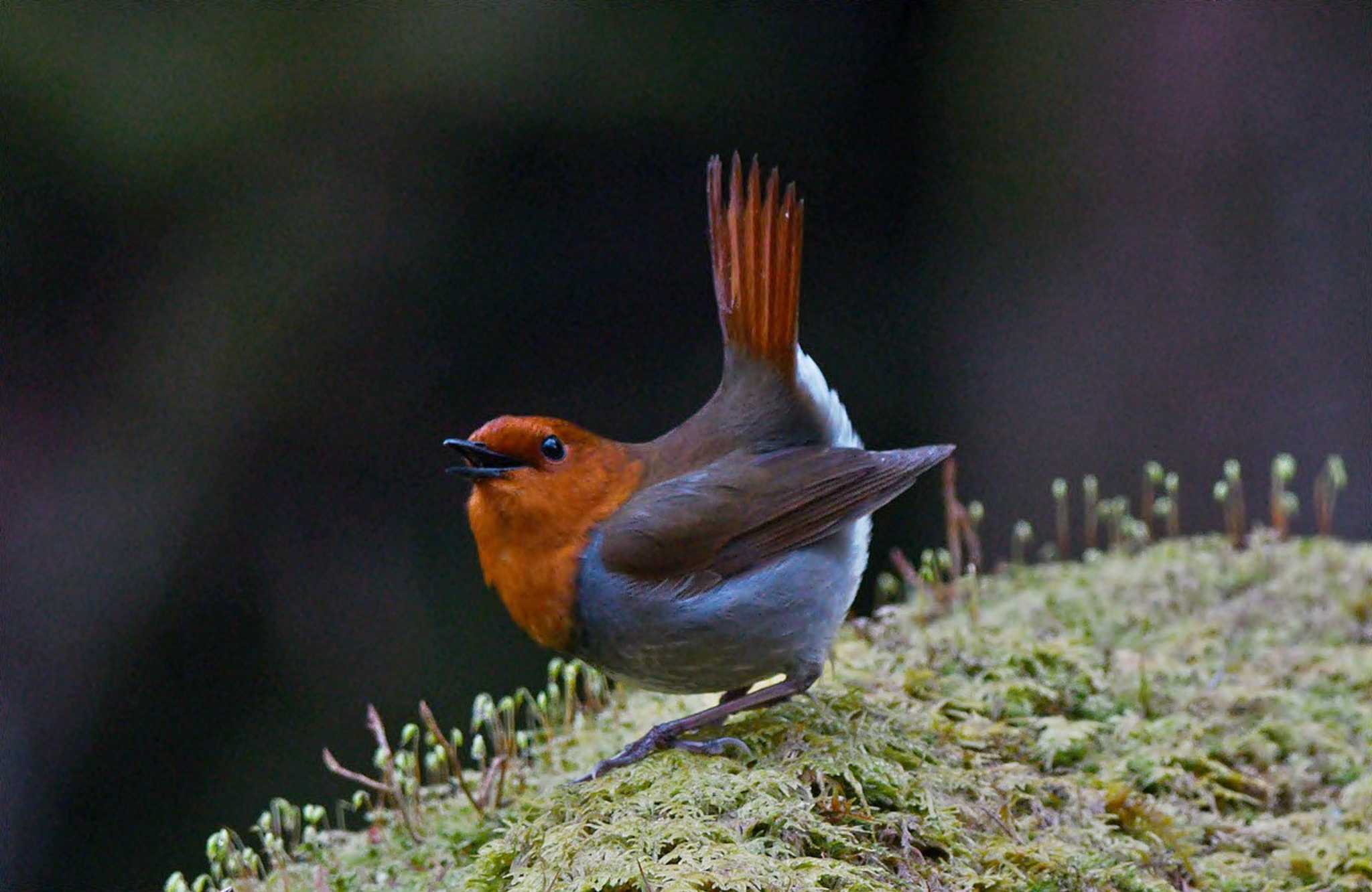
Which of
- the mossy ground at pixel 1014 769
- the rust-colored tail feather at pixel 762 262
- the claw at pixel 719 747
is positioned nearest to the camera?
the mossy ground at pixel 1014 769

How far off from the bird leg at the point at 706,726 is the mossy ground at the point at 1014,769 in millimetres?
35

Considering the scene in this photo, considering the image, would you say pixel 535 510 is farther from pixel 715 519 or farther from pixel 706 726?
pixel 706 726

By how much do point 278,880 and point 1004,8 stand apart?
6.40 metres

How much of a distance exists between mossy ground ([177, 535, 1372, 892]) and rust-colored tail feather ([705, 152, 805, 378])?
0.78 metres

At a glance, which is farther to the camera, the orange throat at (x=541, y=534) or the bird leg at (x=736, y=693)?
the bird leg at (x=736, y=693)

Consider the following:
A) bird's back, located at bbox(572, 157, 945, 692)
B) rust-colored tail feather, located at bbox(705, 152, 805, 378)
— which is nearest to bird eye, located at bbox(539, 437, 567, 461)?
bird's back, located at bbox(572, 157, 945, 692)

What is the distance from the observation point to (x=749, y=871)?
2.04 meters

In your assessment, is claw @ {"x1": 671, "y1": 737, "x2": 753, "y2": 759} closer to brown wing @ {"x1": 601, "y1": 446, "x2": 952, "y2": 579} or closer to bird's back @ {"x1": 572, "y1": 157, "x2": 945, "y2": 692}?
bird's back @ {"x1": 572, "y1": 157, "x2": 945, "y2": 692}

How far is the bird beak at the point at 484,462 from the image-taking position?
2.86 meters

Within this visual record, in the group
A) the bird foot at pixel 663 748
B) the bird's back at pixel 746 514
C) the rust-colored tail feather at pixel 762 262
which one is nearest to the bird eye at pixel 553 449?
the bird's back at pixel 746 514

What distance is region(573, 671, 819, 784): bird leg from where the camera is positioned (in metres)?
2.59

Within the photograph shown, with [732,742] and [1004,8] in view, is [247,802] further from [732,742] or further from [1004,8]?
[1004,8]

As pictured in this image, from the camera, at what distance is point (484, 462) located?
293 centimetres

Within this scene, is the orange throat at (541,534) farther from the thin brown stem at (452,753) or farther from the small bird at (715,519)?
the thin brown stem at (452,753)
